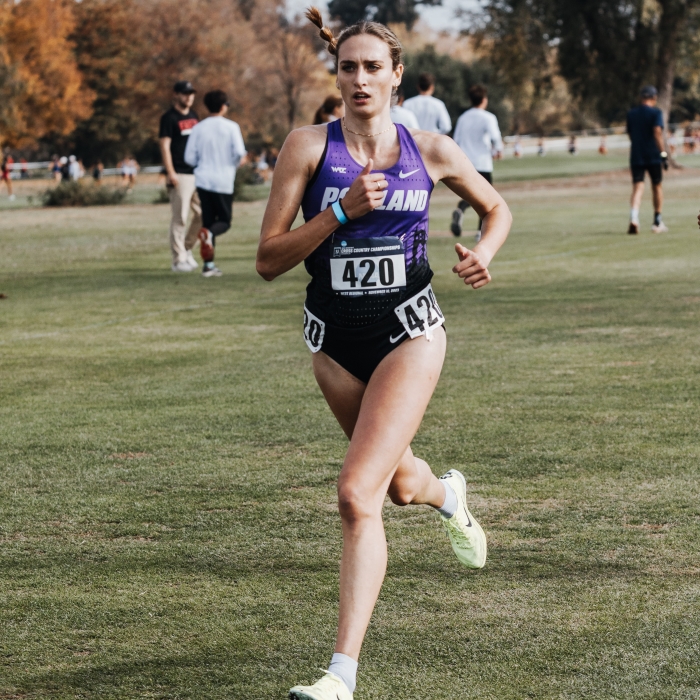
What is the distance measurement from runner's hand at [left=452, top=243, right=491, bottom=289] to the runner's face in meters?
0.61

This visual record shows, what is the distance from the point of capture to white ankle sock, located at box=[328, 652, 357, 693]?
3.50 meters

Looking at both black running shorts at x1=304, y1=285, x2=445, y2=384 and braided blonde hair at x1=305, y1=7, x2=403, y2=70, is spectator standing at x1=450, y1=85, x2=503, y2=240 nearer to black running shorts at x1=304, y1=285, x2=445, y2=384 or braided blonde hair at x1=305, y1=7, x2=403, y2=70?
braided blonde hair at x1=305, y1=7, x2=403, y2=70

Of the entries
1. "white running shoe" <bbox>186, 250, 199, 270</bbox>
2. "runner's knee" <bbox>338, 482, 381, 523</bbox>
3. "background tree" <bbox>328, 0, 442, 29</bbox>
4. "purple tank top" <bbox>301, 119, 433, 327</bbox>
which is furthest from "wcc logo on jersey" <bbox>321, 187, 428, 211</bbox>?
"background tree" <bbox>328, 0, 442, 29</bbox>

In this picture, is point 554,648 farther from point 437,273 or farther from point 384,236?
point 437,273

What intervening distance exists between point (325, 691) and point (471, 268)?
151 cm

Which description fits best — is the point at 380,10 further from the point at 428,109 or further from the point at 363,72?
the point at 363,72

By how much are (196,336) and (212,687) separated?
7553 millimetres

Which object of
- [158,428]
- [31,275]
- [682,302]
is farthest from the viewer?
[31,275]

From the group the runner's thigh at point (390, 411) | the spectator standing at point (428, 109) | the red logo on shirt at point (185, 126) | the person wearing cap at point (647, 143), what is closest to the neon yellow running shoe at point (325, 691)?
the runner's thigh at point (390, 411)

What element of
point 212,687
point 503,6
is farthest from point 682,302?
point 503,6

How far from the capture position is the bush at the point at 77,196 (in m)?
37.8

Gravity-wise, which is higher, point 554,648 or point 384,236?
point 384,236

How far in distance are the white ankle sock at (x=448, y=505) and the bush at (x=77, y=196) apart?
3429 cm

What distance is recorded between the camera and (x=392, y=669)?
390cm
